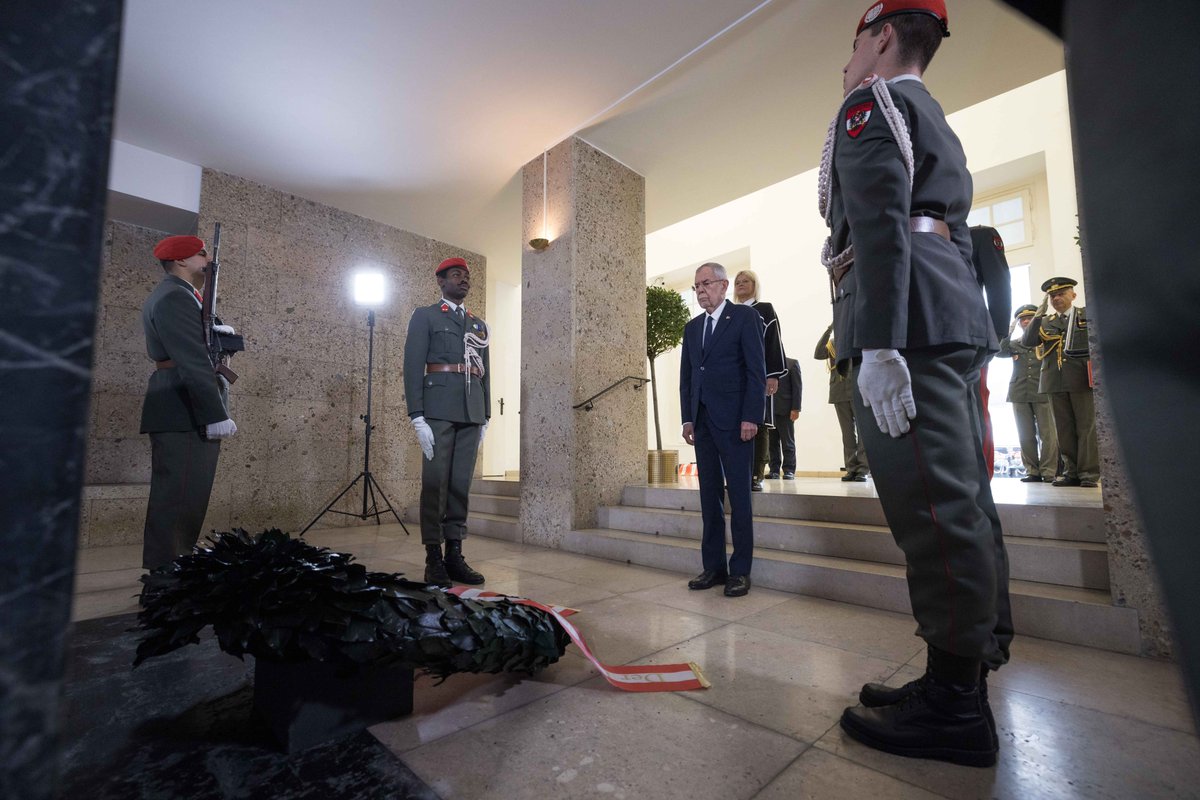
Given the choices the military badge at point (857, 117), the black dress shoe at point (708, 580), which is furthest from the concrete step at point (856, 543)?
the military badge at point (857, 117)

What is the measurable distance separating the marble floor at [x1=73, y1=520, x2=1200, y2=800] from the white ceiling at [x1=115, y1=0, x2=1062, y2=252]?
3830mm

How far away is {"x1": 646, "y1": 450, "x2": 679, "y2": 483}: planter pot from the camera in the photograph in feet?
18.3

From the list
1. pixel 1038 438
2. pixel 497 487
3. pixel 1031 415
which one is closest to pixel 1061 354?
pixel 1031 415

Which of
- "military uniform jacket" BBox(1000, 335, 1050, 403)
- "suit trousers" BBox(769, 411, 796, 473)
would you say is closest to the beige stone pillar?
"suit trousers" BBox(769, 411, 796, 473)

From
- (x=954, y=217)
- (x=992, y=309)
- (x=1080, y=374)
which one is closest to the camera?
(x=954, y=217)

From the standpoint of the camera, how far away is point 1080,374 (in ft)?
16.4

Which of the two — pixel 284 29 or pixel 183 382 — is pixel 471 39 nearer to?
pixel 284 29

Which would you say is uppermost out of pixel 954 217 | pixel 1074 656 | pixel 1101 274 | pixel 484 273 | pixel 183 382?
pixel 484 273

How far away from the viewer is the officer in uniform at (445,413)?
3.54m

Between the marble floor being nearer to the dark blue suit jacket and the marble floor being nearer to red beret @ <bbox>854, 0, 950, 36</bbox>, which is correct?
the dark blue suit jacket

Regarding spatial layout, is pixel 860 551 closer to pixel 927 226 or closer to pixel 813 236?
pixel 927 226

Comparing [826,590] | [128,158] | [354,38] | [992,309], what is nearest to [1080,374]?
[826,590]

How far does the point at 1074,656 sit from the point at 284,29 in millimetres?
5454

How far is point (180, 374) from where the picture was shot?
2.85 meters
